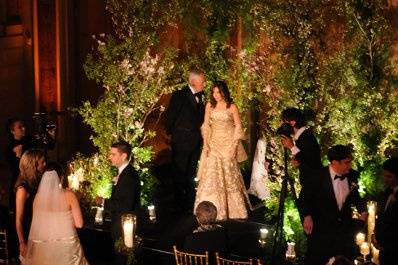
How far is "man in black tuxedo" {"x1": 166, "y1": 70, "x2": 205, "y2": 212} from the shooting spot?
464 inches

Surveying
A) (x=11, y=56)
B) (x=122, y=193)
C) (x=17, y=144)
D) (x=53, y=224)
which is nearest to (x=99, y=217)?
(x=17, y=144)

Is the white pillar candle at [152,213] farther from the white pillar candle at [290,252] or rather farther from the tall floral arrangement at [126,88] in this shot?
the white pillar candle at [290,252]

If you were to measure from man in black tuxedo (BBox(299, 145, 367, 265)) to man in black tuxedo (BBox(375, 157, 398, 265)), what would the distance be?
643mm

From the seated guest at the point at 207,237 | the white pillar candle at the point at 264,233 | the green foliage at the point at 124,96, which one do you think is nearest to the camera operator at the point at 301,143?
the white pillar candle at the point at 264,233

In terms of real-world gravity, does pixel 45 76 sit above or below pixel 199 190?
above

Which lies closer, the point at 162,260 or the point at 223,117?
the point at 162,260

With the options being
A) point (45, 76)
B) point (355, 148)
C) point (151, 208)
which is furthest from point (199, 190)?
point (45, 76)

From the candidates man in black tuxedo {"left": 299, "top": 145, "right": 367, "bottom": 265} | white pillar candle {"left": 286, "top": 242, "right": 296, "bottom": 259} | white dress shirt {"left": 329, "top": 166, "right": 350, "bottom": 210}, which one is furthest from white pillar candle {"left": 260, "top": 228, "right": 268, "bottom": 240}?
white dress shirt {"left": 329, "top": 166, "right": 350, "bottom": 210}

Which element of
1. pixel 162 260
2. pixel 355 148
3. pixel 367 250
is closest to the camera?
pixel 367 250

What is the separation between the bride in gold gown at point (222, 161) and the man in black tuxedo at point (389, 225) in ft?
12.7

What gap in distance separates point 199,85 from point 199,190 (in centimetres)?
147

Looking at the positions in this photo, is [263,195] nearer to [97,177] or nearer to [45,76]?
[97,177]

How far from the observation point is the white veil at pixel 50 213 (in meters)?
7.77

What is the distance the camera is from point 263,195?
12336 millimetres
